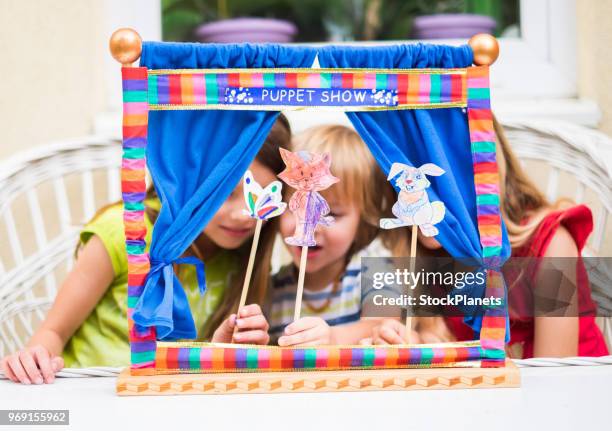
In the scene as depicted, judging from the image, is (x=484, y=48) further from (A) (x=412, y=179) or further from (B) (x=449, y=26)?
(B) (x=449, y=26)

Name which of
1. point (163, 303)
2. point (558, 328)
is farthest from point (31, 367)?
point (558, 328)

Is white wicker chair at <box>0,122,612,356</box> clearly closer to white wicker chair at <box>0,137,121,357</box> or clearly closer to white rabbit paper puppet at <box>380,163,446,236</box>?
white wicker chair at <box>0,137,121,357</box>

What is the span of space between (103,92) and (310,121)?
1.64 ft

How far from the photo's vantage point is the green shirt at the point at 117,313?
56.2 inches

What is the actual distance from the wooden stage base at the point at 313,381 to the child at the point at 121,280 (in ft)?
1.04

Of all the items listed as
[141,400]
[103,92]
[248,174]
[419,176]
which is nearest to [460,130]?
[419,176]

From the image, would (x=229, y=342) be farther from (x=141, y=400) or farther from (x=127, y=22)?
(x=127, y=22)

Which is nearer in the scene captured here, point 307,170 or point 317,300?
point 307,170

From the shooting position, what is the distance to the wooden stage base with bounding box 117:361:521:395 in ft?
3.33

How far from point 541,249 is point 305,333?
1.76ft

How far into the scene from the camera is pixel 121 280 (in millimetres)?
1445

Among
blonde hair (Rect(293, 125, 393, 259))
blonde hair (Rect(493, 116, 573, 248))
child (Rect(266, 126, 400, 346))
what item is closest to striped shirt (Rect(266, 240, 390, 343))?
child (Rect(266, 126, 400, 346))

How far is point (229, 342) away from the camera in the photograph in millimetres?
1145

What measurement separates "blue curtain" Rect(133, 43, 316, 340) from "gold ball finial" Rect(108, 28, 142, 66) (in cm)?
2
